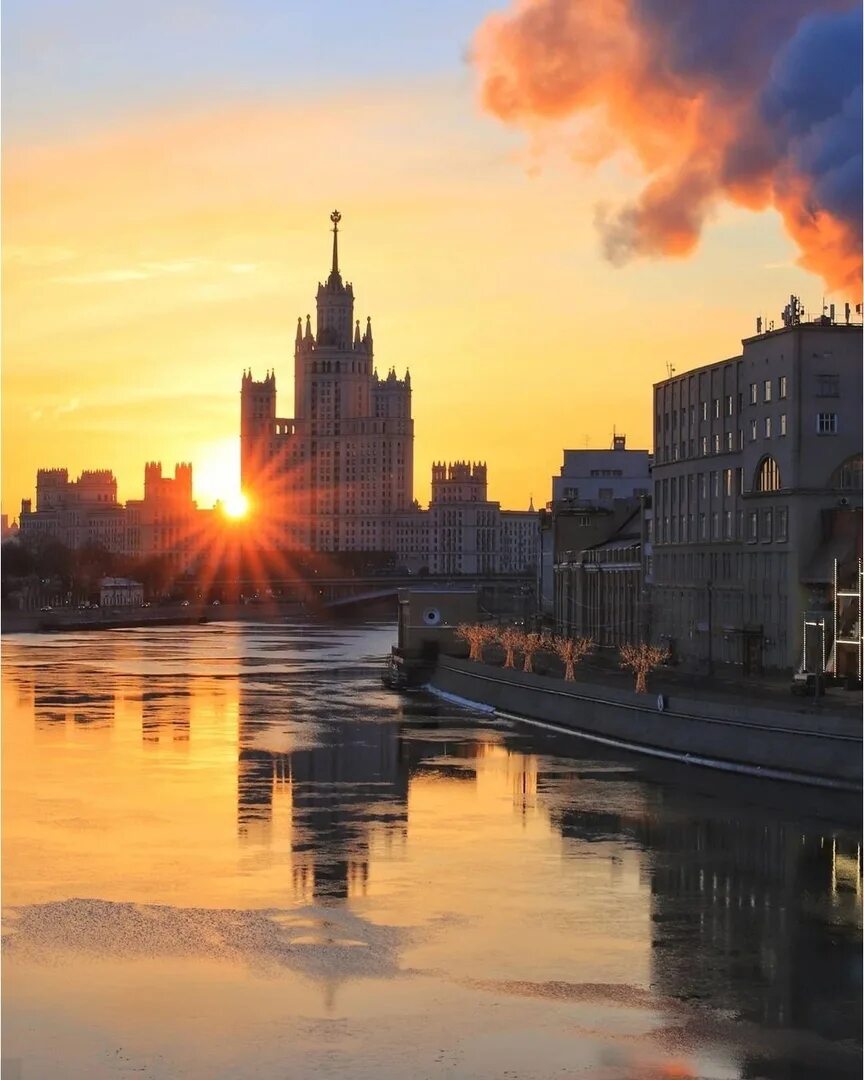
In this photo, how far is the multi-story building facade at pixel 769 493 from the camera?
75.1m

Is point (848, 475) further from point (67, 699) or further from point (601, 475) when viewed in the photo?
point (601, 475)

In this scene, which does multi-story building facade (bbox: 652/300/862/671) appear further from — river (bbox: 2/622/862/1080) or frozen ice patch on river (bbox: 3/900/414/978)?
frozen ice patch on river (bbox: 3/900/414/978)

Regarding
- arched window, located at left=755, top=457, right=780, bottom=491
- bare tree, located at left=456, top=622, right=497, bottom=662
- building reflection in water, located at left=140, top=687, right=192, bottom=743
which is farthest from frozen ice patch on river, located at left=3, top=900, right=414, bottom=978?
bare tree, located at left=456, top=622, right=497, bottom=662

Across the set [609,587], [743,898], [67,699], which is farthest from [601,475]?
[743,898]

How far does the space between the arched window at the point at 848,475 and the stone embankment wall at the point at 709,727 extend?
13.8 meters

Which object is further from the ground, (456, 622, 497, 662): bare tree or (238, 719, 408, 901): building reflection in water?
(456, 622, 497, 662): bare tree

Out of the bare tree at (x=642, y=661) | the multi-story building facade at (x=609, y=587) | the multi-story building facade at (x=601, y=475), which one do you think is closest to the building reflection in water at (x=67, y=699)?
the bare tree at (x=642, y=661)

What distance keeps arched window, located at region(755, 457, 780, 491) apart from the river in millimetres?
17276

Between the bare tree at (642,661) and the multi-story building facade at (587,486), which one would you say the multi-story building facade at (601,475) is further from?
the bare tree at (642,661)

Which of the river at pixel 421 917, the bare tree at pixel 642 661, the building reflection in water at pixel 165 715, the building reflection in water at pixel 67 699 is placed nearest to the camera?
the river at pixel 421 917

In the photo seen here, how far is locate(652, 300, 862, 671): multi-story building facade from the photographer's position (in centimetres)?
7506

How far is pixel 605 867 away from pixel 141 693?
58.8 m

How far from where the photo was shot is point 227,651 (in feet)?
490

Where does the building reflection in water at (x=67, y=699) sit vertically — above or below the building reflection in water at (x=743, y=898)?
above
